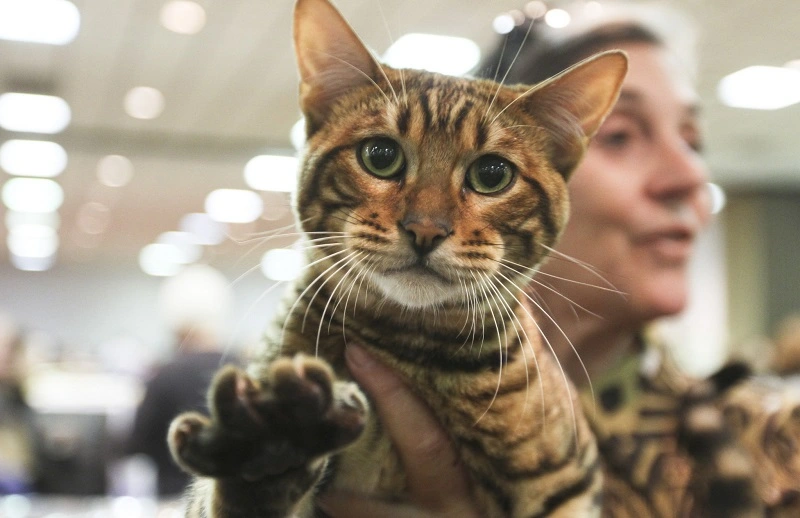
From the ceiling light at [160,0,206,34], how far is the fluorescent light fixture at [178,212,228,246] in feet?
1.27

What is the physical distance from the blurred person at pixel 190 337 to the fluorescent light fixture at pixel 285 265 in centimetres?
6

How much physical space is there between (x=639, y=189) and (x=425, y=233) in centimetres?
29

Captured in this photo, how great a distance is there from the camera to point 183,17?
4.14 ft

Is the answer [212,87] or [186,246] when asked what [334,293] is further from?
[212,87]

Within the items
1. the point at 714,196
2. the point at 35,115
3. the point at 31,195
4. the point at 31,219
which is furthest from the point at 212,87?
the point at 714,196

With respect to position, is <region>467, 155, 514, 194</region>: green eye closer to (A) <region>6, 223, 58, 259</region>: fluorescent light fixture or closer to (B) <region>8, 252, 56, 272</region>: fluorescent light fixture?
(A) <region>6, 223, 58, 259</region>: fluorescent light fixture

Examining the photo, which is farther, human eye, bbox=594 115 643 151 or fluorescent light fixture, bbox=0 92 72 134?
fluorescent light fixture, bbox=0 92 72 134

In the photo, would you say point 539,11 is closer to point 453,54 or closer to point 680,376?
point 453,54

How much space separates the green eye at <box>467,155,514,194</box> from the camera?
0.65 meters

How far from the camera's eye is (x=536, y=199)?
26.6 inches

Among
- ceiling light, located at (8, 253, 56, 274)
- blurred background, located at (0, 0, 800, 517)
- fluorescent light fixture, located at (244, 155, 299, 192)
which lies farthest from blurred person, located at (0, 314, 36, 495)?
fluorescent light fixture, located at (244, 155, 299, 192)

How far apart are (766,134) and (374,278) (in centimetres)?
129

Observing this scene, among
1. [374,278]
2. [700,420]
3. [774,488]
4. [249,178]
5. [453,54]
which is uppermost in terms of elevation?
[453,54]

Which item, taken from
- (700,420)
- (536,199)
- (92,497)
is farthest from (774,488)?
(92,497)
